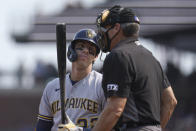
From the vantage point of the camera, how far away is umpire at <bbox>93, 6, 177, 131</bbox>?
441 cm

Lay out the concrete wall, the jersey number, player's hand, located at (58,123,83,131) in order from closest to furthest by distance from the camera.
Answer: player's hand, located at (58,123,83,131), the jersey number, the concrete wall

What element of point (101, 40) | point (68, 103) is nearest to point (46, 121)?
point (68, 103)

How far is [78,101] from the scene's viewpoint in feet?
17.5

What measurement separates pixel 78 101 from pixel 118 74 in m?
0.99

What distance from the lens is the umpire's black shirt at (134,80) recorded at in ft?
14.5

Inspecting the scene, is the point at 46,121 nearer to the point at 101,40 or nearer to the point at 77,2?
the point at 101,40

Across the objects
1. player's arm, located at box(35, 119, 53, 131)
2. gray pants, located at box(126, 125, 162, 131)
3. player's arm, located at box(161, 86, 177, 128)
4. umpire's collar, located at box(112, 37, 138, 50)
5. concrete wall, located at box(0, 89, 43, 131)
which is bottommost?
concrete wall, located at box(0, 89, 43, 131)

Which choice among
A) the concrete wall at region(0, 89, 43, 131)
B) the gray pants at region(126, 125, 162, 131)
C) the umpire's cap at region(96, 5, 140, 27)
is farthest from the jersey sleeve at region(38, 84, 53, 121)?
the concrete wall at region(0, 89, 43, 131)

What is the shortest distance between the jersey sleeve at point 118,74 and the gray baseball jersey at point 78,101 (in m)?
0.82

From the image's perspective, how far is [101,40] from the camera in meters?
4.82

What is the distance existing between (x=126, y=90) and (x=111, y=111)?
20cm

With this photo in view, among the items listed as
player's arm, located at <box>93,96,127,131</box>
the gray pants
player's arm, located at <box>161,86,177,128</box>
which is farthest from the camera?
player's arm, located at <box>161,86,177,128</box>

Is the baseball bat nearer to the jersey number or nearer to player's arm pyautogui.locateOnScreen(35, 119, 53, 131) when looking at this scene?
the jersey number

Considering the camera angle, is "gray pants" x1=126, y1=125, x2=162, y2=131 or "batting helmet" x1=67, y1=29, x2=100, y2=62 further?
"batting helmet" x1=67, y1=29, x2=100, y2=62
